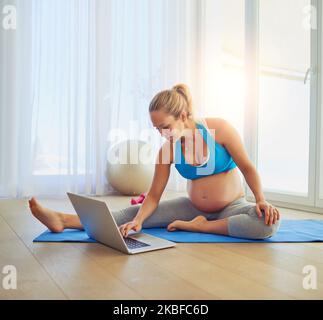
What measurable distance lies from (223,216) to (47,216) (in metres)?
0.71

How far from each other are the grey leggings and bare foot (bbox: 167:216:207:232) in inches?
2.8

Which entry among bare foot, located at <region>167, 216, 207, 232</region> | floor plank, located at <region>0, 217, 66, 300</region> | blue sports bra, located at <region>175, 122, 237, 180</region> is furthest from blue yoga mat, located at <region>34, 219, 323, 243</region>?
blue sports bra, located at <region>175, 122, 237, 180</region>

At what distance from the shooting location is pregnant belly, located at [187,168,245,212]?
1555mm

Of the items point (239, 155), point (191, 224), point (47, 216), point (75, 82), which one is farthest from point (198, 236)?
point (75, 82)

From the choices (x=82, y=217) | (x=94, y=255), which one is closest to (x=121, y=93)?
(x=82, y=217)

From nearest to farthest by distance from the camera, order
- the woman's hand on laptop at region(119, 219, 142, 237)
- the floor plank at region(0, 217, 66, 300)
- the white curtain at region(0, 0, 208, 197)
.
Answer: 1. the floor plank at region(0, 217, 66, 300)
2. the woman's hand on laptop at region(119, 219, 142, 237)
3. the white curtain at region(0, 0, 208, 197)

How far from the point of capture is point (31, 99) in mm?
2830

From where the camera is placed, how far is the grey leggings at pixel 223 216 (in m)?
1.42

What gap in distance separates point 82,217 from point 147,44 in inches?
84.6

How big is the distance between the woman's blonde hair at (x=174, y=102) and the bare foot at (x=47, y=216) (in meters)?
0.57

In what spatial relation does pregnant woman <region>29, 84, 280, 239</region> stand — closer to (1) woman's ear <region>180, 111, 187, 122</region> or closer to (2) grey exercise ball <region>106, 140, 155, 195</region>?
(1) woman's ear <region>180, 111, 187, 122</region>

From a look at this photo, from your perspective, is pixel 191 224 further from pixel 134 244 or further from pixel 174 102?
pixel 174 102

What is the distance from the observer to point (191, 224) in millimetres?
1559

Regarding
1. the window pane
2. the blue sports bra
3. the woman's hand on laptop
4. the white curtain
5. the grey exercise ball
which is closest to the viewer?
the woman's hand on laptop
